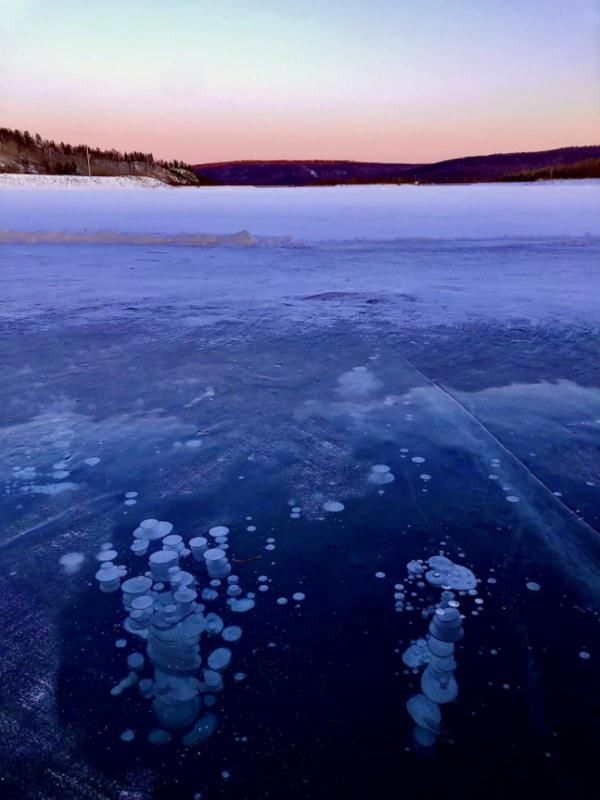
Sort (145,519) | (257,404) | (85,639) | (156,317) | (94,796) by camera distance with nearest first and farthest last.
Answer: (94,796)
(85,639)
(145,519)
(257,404)
(156,317)

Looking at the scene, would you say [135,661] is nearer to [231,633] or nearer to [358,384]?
[231,633]

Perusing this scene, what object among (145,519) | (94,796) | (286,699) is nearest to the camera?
(94,796)

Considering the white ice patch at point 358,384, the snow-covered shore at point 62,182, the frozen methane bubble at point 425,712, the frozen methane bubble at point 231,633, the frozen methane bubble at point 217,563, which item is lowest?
the frozen methane bubble at point 425,712

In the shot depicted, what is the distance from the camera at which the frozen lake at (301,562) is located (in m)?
1.56

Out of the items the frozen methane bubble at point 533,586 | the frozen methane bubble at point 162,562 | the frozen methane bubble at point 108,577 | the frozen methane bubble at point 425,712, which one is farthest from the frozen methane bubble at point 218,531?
the frozen methane bubble at point 533,586

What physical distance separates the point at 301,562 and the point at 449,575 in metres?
0.59

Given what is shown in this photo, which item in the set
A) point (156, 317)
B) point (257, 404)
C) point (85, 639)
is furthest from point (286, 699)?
point (156, 317)

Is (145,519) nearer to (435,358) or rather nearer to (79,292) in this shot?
(435,358)

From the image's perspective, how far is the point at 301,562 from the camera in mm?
2338

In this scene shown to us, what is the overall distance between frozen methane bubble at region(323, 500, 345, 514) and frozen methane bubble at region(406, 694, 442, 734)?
1078 millimetres

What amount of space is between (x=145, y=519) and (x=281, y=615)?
92 centimetres

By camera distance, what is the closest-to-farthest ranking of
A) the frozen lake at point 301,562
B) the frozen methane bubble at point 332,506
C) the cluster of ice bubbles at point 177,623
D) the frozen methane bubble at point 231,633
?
1. the frozen lake at point 301,562
2. the cluster of ice bubbles at point 177,623
3. the frozen methane bubble at point 231,633
4. the frozen methane bubble at point 332,506

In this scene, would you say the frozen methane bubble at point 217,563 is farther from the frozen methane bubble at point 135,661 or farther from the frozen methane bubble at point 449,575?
the frozen methane bubble at point 449,575

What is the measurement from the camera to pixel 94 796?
1.43 meters
